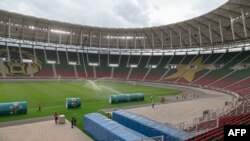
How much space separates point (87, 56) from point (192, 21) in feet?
156

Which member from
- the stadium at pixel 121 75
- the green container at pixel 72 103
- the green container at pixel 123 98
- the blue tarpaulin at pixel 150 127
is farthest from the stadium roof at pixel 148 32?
the green container at pixel 72 103

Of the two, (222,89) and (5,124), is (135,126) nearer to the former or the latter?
(5,124)

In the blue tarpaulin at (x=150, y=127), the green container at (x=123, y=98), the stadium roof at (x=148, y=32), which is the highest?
the stadium roof at (x=148, y=32)

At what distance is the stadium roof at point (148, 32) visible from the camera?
52719mm

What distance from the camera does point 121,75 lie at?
8444 centimetres

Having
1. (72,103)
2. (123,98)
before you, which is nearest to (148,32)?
(123,98)

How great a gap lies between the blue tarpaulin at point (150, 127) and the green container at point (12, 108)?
12.2m

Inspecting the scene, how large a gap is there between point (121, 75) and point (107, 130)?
68.1 m

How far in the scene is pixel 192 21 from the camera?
59.9 m

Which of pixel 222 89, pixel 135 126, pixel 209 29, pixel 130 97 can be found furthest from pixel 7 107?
pixel 209 29

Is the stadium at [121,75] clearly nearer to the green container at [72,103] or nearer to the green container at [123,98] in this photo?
the green container at [72,103]

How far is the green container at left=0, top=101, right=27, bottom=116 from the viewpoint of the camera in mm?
25031

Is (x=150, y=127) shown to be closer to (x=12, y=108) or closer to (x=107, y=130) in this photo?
(x=107, y=130)

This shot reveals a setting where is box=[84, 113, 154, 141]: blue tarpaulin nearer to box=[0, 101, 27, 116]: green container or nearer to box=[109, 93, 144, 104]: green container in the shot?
box=[0, 101, 27, 116]: green container
